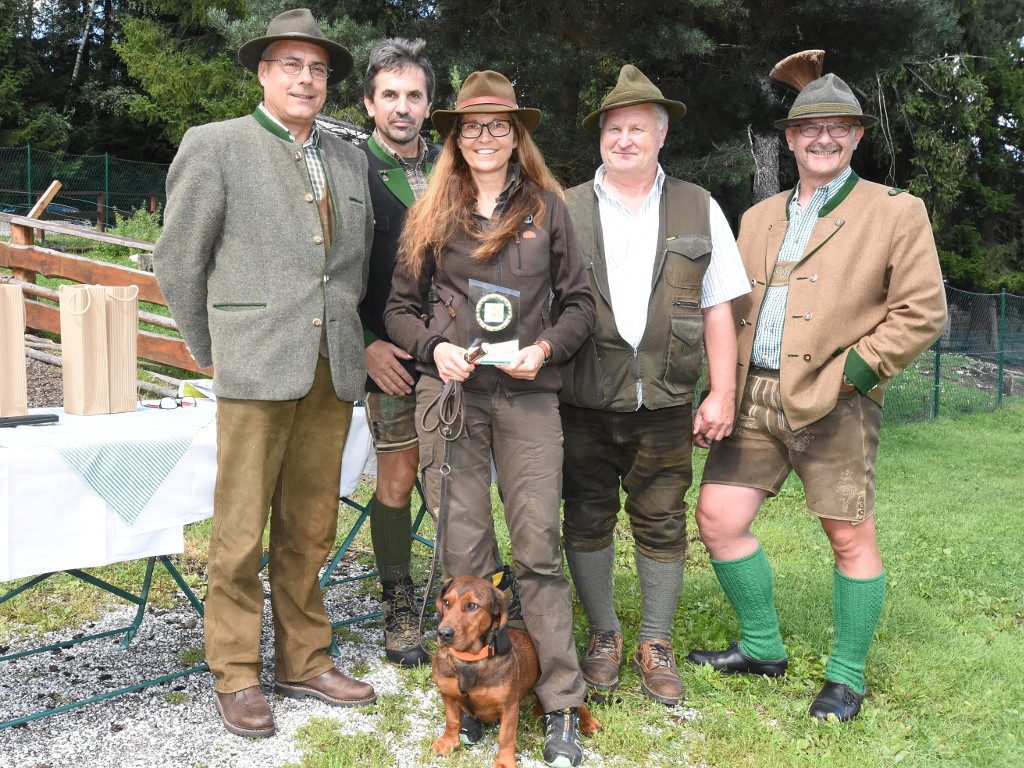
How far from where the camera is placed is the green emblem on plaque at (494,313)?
321 centimetres

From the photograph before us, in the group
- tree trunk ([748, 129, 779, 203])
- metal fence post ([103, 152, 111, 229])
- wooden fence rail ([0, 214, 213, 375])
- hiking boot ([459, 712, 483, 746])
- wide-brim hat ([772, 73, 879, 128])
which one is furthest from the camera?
metal fence post ([103, 152, 111, 229])

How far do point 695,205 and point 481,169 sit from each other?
849 mm

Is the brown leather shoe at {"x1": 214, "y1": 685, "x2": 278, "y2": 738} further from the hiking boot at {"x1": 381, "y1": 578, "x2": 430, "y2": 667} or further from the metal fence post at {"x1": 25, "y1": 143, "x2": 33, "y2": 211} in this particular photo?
the metal fence post at {"x1": 25, "y1": 143, "x2": 33, "y2": 211}

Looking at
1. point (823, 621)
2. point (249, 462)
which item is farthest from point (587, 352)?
point (823, 621)

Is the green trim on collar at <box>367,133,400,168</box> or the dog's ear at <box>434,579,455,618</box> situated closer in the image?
the dog's ear at <box>434,579,455,618</box>

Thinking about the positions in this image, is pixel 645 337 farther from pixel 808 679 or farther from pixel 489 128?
pixel 808 679

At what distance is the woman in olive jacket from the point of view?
3.28m

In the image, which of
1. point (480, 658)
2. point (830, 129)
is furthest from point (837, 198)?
point (480, 658)

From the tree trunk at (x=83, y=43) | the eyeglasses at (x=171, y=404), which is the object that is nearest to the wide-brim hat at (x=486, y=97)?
the eyeglasses at (x=171, y=404)

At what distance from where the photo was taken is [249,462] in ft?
10.8

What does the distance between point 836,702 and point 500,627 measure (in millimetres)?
1441

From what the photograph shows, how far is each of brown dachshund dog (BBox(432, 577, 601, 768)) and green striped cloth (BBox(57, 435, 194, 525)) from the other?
43.3 inches

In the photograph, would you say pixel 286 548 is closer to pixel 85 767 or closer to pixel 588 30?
pixel 85 767

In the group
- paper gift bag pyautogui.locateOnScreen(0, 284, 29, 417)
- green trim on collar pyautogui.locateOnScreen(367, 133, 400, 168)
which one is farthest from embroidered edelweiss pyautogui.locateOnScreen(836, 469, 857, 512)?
paper gift bag pyautogui.locateOnScreen(0, 284, 29, 417)
